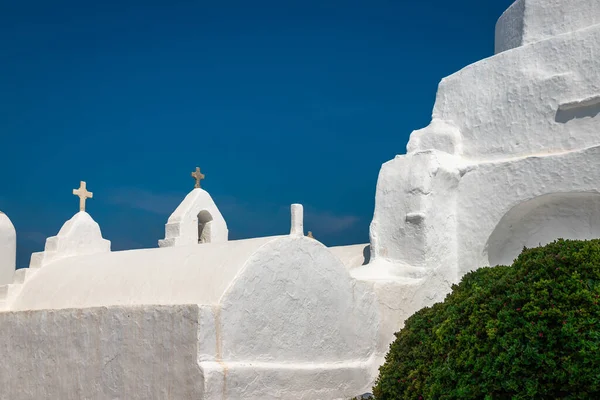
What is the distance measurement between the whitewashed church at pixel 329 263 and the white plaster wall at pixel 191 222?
34mm

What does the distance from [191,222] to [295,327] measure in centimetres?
577

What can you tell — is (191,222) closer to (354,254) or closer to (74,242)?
(74,242)

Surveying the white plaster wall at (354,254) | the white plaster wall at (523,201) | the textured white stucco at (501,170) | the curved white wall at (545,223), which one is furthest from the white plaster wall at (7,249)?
the curved white wall at (545,223)

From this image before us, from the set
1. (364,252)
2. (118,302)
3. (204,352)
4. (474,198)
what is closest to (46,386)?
(118,302)

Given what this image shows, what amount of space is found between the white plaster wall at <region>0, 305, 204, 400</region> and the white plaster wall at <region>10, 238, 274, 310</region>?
43 cm

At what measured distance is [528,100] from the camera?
1099 cm

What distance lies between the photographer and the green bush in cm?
569

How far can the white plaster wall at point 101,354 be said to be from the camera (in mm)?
6984

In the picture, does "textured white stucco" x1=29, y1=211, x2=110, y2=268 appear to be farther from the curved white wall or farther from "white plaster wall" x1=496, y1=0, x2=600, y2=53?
"white plaster wall" x1=496, y1=0, x2=600, y2=53

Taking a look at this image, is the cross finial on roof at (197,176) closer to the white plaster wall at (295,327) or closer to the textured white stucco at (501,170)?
the textured white stucco at (501,170)

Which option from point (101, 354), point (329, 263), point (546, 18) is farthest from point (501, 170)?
point (101, 354)

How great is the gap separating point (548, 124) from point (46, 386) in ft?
27.5

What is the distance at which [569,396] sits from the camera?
5.64 metres

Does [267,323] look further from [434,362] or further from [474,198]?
[474,198]
